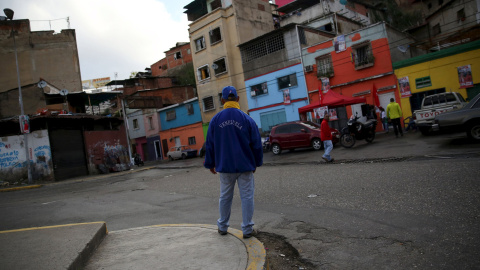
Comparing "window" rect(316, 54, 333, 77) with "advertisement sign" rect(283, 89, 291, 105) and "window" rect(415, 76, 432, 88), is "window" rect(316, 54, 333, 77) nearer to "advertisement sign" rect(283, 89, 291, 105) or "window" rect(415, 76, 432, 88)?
"advertisement sign" rect(283, 89, 291, 105)

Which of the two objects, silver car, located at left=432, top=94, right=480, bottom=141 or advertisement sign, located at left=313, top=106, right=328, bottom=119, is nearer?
silver car, located at left=432, top=94, right=480, bottom=141

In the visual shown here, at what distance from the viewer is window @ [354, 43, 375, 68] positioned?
2153cm

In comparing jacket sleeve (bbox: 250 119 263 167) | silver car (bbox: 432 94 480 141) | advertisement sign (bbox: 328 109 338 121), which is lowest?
silver car (bbox: 432 94 480 141)

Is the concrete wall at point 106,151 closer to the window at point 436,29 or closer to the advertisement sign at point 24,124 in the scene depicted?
the advertisement sign at point 24,124

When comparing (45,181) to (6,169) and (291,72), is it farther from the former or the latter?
(291,72)

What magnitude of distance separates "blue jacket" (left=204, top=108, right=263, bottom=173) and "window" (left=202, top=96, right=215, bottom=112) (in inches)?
1138

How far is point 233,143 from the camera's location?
145 inches

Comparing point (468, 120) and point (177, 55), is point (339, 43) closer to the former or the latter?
point (468, 120)

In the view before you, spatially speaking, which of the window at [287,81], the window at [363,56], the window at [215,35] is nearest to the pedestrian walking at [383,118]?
the window at [363,56]

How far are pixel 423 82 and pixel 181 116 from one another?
24.6 m

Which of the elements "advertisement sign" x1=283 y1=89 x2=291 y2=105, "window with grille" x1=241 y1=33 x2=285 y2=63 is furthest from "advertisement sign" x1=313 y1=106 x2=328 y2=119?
"window with grille" x1=241 y1=33 x2=285 y2=63

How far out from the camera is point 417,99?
20.0 metres

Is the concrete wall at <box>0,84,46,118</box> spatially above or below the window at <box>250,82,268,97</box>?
above

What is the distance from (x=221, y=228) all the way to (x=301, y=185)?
12.7ft
